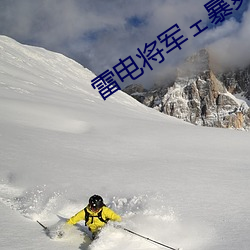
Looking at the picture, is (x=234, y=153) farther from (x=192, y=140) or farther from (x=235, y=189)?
(x=235, y=189)

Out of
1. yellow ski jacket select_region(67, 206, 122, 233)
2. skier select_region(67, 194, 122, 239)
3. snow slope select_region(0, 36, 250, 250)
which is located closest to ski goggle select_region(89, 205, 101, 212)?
skier select_region(67, 194, 122, 239)

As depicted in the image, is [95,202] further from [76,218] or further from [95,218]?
[76,218]

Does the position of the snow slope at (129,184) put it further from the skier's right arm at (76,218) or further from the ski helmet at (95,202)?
the ski helmet at (95,202)

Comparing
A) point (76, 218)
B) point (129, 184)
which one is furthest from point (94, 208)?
point (129, 184)

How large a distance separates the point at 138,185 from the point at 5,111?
11.1m

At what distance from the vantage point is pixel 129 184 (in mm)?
8109

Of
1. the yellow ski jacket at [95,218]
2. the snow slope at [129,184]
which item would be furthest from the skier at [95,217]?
the snow slope at [129,184]

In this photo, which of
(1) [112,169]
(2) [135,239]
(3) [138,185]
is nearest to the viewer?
(2) [135,239]

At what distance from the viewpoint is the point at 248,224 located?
5.63 metres

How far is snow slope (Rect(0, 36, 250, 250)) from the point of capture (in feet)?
18.1

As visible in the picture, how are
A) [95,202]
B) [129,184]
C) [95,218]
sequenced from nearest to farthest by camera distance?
[95,202]
[95,218]
[129,184]

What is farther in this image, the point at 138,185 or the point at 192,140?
the point at 192,140

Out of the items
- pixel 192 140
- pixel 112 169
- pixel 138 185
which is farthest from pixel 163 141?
pixel 138 185

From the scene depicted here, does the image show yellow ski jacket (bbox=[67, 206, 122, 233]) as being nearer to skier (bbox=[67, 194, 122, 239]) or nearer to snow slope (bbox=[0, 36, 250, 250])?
skier (bbox=[67, 194, 122, 239])
